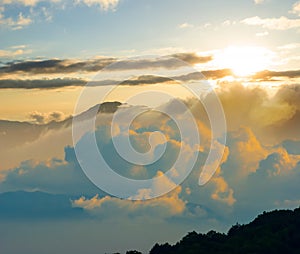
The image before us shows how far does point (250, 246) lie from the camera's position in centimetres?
19538

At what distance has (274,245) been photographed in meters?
198

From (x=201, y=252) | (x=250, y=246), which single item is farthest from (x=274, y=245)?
(x=201, y=252)

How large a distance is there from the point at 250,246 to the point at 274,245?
955 centimetres

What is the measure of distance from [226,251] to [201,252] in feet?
29.8

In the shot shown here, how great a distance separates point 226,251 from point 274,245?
1721 cm

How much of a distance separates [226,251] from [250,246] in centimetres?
946

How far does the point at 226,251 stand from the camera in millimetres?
199875

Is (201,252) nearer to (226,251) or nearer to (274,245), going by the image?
(226,251)

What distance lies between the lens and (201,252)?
654ft

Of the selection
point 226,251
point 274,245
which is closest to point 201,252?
point 226,251

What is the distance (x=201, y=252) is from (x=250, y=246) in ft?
57.9

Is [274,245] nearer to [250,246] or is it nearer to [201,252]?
[250,246]
